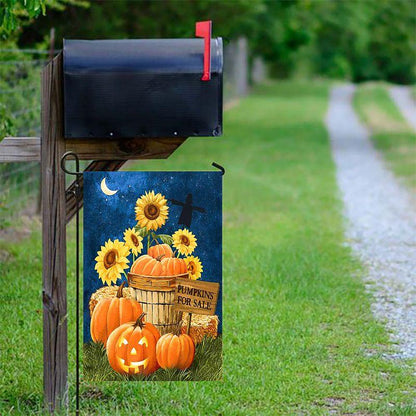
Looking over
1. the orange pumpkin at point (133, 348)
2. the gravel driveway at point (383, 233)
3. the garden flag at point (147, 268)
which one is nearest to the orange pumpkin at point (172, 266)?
the garden flag at point (147, 268)

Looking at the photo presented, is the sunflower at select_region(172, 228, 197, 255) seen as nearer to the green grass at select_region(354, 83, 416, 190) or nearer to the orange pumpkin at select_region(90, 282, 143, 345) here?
the orange pumpkin at select_region(90, 282, 143, 345)

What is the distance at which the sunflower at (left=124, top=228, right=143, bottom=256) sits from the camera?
4.61 meters

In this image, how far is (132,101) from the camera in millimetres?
4516

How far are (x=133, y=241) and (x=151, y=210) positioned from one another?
17 centimetres

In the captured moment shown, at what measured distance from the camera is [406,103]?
4188 cm

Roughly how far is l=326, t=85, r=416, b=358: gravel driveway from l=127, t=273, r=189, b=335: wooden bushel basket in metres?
1.97

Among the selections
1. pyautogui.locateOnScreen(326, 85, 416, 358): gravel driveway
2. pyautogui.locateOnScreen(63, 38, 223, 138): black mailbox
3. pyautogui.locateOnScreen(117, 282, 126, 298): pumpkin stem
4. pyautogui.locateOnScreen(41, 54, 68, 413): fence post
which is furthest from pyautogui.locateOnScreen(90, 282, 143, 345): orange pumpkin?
pyautogui.locateOnScreen(326, 85, 416, 358): gravel driveway

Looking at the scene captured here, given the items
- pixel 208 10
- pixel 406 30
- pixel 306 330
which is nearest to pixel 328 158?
pixel 208 10

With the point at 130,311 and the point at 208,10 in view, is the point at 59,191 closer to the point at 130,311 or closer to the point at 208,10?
the point at 130,311

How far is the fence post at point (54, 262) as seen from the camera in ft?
15.0

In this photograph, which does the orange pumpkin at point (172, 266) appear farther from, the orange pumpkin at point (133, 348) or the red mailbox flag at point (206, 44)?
the red mailbox flag at point (206, 44)

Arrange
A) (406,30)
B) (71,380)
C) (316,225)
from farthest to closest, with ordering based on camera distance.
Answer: (406,30)
(316,225)
(71,380)

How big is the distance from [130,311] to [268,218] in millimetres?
7016

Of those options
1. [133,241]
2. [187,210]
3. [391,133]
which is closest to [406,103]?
[391,133]
